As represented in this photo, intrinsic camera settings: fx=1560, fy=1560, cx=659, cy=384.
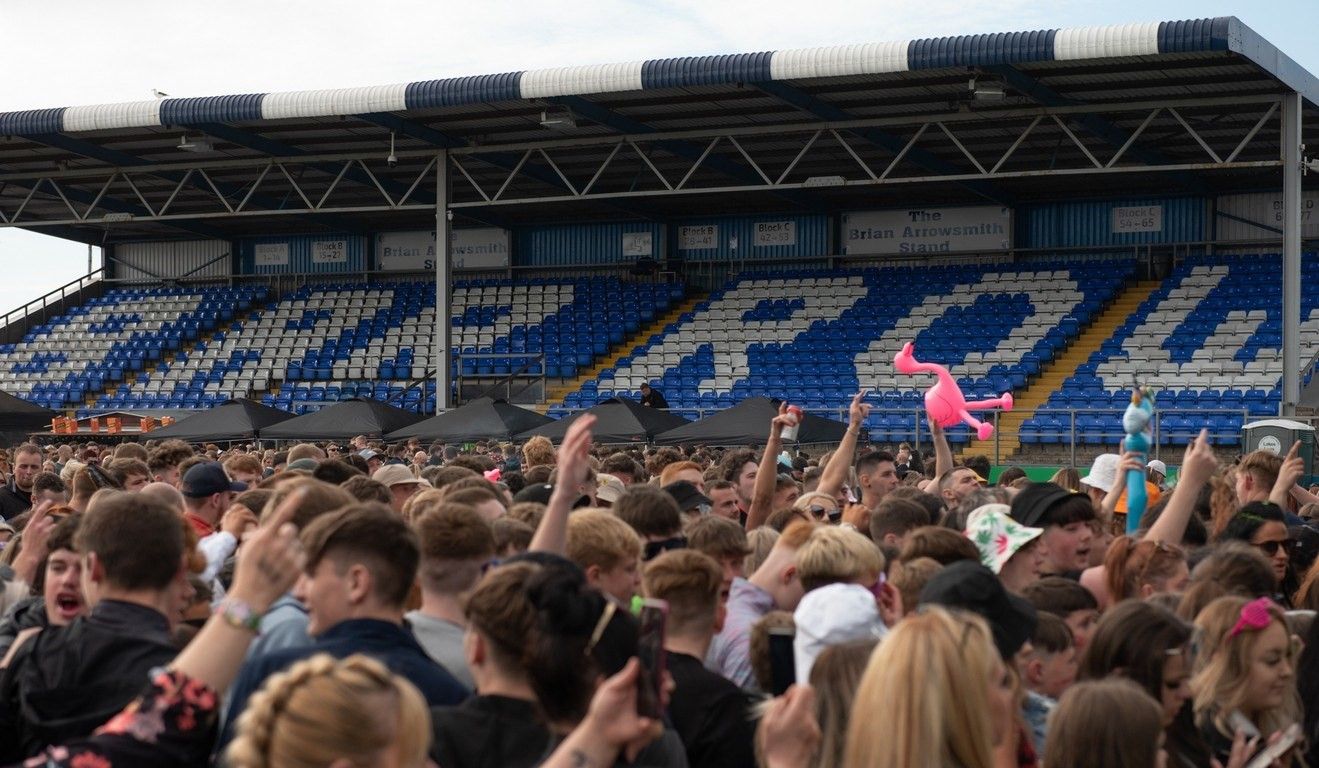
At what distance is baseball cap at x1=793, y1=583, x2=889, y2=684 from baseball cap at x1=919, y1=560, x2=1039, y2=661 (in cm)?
18

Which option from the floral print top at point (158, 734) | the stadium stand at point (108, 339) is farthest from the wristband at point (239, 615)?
the stadium stand at point (108, 339)

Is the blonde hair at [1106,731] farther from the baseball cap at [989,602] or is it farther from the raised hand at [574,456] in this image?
the raised hand at [574,456]

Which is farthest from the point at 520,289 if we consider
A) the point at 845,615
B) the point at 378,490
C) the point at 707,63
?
the point at 845,615

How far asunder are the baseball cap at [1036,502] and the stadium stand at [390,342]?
971 inches

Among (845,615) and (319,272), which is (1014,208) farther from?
(845,615)

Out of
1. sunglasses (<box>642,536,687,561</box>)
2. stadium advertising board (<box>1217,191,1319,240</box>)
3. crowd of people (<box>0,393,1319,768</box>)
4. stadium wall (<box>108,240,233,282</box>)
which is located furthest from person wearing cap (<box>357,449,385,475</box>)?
stadium wall (<box>108,240,233,282</box>)

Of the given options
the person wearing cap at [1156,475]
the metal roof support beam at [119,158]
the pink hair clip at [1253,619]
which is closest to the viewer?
the pink hair clip at [1253,619]

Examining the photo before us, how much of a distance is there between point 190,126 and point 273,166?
3.27 metres

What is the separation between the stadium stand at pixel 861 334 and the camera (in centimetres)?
2853

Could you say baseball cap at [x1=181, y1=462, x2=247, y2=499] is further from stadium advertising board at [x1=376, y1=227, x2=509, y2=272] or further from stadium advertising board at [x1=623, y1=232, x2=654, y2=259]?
stadium advertising board at [x1=376, y1=227, x2=509, y2=272]

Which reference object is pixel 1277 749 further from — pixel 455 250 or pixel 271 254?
pixel 271 254

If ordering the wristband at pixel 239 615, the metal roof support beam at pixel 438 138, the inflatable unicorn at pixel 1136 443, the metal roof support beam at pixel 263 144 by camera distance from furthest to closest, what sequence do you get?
the metal roof support beam at pixel 263 144, the metal roof support beam at pixel 438 138, the inflatable unicorn at pixel 1136 443, the wristband at pixel 239 615

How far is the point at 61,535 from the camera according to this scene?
5.19 metres

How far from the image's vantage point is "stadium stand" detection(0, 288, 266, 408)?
35.9 m
